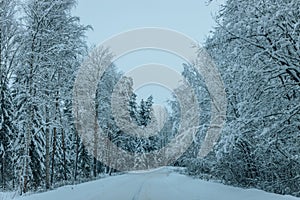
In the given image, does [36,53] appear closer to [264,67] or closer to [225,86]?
[225,86]

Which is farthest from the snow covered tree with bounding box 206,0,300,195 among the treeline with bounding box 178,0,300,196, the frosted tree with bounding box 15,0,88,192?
the frosted tree with bounding box 15,0,88,192

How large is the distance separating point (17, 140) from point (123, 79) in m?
19.0

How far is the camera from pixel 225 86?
38.1 feet

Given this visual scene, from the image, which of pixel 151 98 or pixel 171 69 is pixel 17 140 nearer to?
pixel 171 69

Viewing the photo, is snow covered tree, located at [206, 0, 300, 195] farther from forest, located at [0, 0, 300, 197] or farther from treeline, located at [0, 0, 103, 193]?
treeline, located at [0, 0, 103, 193]

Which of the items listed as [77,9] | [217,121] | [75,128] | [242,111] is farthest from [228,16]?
[75,128]

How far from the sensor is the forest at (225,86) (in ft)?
28.6

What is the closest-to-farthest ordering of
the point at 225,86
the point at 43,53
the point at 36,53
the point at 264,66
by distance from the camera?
1. the point at 264,66
2. the point at 225,86
3. the point at 36,53
4. the point at 43,53

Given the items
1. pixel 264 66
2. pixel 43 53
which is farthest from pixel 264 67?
pixel 43 53

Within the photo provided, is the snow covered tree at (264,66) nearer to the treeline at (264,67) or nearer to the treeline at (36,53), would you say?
the treeline at (264,67)

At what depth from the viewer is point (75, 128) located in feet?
100.0

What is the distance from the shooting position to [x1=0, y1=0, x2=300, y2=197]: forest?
28.6 ft

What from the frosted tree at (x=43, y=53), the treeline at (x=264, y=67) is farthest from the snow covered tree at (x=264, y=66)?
the frosted tree at (x=43, y=53)

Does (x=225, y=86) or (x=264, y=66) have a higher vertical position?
(x=225, y=86)
